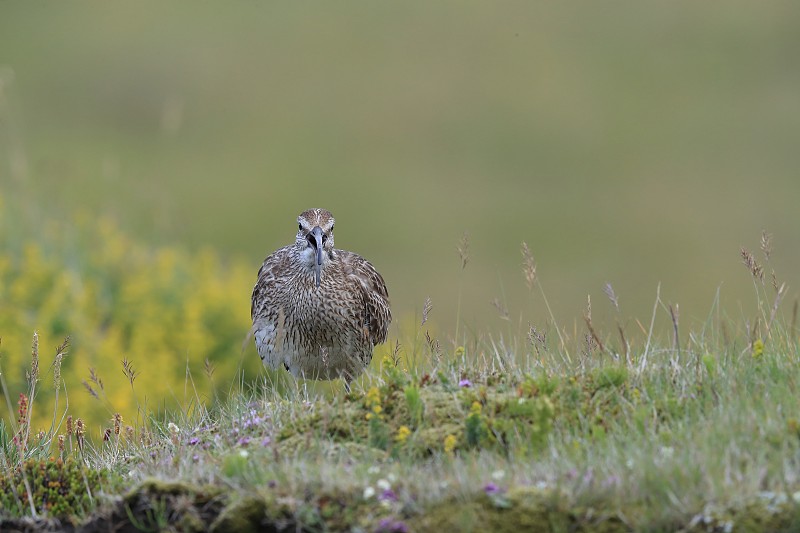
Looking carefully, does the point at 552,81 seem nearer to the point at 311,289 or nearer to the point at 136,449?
the point at 311,289

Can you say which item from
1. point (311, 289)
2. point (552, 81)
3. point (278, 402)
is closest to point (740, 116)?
point (552, 81)

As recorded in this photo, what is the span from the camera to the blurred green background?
29844 mm

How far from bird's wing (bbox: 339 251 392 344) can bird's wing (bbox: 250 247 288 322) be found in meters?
0.51

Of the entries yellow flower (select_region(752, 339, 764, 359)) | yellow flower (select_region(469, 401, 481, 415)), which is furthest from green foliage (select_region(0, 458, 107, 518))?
yellow flower (select_region(752, 339, 764, 359))

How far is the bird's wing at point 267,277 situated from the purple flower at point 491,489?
4.68 metres

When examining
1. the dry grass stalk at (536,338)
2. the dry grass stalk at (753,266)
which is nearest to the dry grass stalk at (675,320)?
the dry grass stalk at (753,266)

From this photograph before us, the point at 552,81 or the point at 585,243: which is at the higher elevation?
the point at 552,81

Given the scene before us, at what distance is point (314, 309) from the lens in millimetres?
9469

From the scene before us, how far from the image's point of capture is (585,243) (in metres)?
31.4

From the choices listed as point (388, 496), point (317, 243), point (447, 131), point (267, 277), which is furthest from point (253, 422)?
point (447, 131)

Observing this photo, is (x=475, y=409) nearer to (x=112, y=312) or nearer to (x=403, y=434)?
(x=403, y=434)

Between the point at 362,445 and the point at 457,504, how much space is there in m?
0.99

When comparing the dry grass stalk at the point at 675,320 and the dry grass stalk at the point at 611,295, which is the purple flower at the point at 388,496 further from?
the dry grass stalk at the point at 675,320

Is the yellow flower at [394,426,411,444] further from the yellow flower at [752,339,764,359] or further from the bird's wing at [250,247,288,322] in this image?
the bird's wing at [250,247,288,322]
